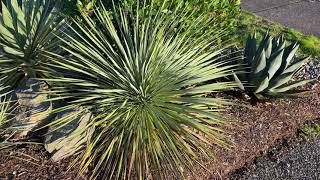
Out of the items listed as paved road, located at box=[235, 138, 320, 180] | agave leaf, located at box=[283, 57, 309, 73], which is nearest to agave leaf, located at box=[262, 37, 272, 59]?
agave leaf, located at box=[283, 57, 309, 73]

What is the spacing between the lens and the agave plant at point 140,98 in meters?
3.45

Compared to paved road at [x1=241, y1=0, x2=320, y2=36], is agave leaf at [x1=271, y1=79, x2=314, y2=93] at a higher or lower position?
lower

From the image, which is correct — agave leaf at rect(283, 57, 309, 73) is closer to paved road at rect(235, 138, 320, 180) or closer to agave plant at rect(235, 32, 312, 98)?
agave plant at rect(235, 32, 312, 98)

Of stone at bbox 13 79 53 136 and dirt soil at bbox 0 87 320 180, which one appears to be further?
stone at bbox 13 79 53 136

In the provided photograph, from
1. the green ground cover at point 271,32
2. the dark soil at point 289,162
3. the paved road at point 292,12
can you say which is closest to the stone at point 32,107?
the dark soil at point 289,162

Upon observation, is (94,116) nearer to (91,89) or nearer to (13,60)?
(91,89)

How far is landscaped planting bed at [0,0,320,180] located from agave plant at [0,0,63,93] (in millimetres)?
10

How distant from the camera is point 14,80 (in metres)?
4.12

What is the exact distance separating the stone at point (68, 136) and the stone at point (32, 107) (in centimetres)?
20

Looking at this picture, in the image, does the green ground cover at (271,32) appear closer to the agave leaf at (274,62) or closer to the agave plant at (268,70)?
the agave plant at (268,70)

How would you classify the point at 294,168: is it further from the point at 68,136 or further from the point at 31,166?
the point at 31,166

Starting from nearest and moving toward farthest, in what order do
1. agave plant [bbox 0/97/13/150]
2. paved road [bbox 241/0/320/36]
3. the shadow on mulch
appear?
agave plant [bbox 0/97/13/150], the shadow on mulch, paved road [bbox 241/0/320/36]

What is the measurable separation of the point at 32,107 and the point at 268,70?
2271 mm

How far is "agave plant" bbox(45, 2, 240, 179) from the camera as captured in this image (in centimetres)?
345
